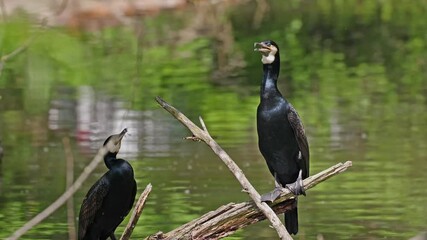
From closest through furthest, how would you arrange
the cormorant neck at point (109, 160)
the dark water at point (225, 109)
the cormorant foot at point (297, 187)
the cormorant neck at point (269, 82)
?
the cormorant foot at point (297, 187), the cormorant neck at point (269, 82), the cormorant neck at point (109, 160), the dark water at point (225, 109)

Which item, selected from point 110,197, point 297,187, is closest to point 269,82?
point 297,187

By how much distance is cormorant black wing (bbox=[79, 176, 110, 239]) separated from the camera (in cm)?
859

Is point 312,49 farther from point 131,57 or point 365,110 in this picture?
point 365,110

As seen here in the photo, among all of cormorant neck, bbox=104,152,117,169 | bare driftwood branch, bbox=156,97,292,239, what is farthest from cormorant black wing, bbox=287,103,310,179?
cormorant neck, bbox=104,152,117,169

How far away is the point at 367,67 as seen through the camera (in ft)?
69.9

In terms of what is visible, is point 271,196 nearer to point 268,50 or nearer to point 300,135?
point 300,135

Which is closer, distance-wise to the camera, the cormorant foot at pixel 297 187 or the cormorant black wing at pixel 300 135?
the cormorant foot at pixel 297 187

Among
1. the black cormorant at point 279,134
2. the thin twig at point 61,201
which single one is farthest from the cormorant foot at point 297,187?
the thin twig at point 61,201

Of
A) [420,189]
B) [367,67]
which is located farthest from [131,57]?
[420,189]

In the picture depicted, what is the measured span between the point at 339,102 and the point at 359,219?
687cm

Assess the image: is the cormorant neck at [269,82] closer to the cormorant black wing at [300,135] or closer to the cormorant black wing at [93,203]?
the cormorant black wing at [300,135]

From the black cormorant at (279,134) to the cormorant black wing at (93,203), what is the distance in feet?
3.34

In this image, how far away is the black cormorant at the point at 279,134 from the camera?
826 cm

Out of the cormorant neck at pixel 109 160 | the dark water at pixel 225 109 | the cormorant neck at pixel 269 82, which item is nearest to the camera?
the cormorant neck at pixel 269 82
